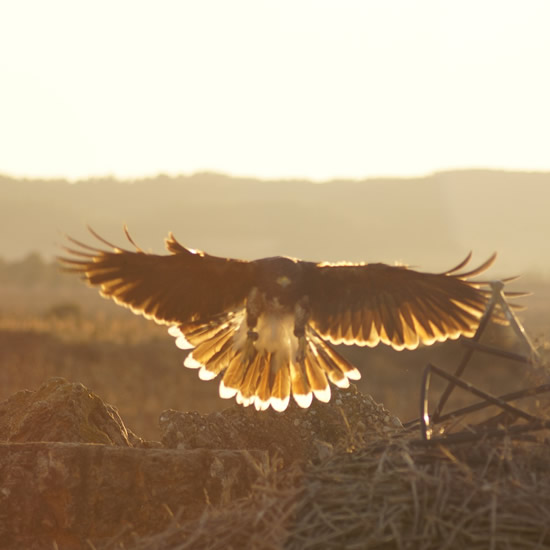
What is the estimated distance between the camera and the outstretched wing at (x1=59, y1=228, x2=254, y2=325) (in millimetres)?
6699

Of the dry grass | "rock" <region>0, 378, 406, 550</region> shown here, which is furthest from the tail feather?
the dry grass

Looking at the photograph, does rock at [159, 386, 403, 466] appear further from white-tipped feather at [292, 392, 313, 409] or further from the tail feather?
the tail feather

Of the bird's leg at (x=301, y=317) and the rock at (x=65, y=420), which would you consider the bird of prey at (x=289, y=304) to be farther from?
the rock at (x=65, y=420)

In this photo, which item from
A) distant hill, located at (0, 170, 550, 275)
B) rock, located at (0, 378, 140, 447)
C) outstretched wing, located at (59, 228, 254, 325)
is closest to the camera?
rock, located at (0, 378, 140, 447)

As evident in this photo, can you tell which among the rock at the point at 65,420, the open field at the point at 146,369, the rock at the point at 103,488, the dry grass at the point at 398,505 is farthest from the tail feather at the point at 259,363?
the open field at the point at 146,369

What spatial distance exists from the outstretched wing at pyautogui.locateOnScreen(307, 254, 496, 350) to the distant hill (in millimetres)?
97046

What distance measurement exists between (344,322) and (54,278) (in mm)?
60456

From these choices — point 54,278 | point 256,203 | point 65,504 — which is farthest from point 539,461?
point 256,203

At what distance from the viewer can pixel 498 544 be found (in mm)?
3430

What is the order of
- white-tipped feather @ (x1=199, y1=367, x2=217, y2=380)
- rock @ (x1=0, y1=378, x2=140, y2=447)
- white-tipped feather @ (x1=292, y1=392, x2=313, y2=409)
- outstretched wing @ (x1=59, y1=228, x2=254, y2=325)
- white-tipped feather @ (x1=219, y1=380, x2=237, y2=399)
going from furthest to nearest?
1. white-tipped feather @ (x1=199, y1=367, x2=217, y2=380)
2. white-tipped feather @ (x1=219, y1=380, x2=237, y2=399)
3. outstretched wing @ (x1=59, y1=228, x2=254, y2=325)
4. white-tipped feather @ (x1=292, y1=392, x2=313, y2=409)
5. rock @ (x1=0, y1=378, x2=140, y2=447)

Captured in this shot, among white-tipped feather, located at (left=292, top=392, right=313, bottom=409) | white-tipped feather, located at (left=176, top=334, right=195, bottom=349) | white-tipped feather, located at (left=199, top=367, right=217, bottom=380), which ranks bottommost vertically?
white-tipped feather, located at (left=199, top=367, right=217, bottom=380)

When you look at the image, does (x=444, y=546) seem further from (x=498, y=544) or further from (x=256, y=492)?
(x=256, y=492)

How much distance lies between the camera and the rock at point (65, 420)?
5.28 metres

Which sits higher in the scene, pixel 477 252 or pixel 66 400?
pixel 66 400
